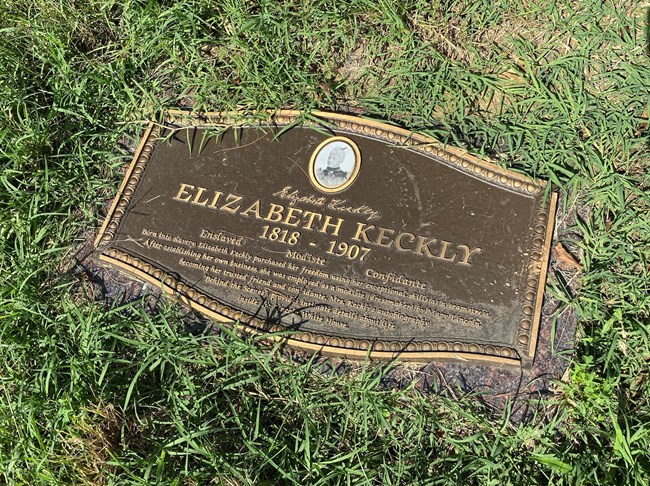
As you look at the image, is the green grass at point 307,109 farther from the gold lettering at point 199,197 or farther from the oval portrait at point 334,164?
the gold lettering at point 199,197

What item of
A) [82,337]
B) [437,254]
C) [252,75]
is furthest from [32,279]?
[437,254]

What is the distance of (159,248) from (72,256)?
450 millimetres

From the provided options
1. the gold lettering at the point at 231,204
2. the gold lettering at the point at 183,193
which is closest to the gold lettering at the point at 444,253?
the gold lettering at the point at 231,204

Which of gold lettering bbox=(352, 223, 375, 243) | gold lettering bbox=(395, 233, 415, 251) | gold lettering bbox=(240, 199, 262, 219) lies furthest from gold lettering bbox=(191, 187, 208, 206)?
gold lettering bbox=(395, 233, 415, 251)

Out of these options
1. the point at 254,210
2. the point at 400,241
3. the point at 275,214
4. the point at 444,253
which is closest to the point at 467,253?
the point at 444,253

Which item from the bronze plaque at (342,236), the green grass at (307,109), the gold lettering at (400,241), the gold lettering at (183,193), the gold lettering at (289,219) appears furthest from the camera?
the gold lettering at (183,193)

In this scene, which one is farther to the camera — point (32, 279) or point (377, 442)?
point (32, 279)

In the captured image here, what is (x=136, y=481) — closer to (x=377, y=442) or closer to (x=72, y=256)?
(x=377, y=442)

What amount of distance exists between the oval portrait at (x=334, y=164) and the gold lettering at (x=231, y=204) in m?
0.35

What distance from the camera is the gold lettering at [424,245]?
8.21 feet

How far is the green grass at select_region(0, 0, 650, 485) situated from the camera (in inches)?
89.1

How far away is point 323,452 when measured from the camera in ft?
7.57

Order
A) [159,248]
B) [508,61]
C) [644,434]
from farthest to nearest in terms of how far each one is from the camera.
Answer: [508,61]
[159,248]
[644,434]

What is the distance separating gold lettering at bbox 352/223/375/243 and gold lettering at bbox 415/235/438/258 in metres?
0.21
